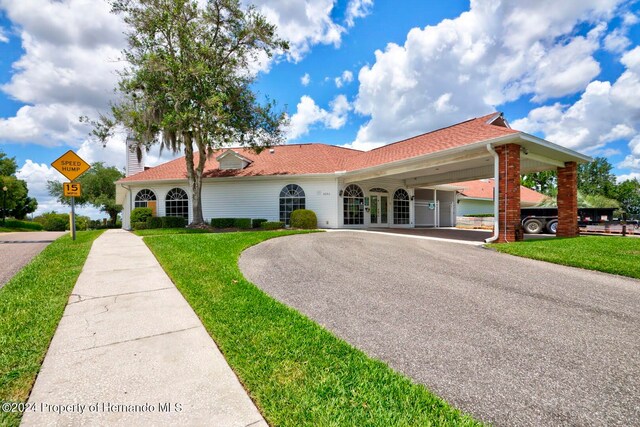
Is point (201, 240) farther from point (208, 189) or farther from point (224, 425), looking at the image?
point (208, 189)

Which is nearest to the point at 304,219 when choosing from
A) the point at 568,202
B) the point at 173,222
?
the point at 173,222

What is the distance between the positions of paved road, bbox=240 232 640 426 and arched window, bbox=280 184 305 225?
10.9 meters

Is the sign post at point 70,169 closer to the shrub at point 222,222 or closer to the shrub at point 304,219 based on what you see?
the shrub at point 222,222

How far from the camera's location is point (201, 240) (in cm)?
967

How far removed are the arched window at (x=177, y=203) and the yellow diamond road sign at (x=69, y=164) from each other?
843cm

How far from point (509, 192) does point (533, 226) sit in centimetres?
926

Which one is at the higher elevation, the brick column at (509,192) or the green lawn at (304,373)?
the brick column at (509,192)

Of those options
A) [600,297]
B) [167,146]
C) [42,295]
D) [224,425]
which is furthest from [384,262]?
[167,146]

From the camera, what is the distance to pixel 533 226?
1655 cm

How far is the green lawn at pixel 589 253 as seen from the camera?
6438 millimetres

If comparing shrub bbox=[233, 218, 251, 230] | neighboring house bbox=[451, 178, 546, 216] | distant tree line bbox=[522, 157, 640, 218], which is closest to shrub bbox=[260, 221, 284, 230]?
shrub bbox=[233, 218, 251, 230]

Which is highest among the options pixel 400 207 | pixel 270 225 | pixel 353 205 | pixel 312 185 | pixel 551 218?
pixel 312 185

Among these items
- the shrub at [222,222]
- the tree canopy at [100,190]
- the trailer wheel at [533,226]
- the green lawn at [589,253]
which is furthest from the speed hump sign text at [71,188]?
the tree canopy at [100,190]

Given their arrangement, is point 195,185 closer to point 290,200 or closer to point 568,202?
point 290,200
